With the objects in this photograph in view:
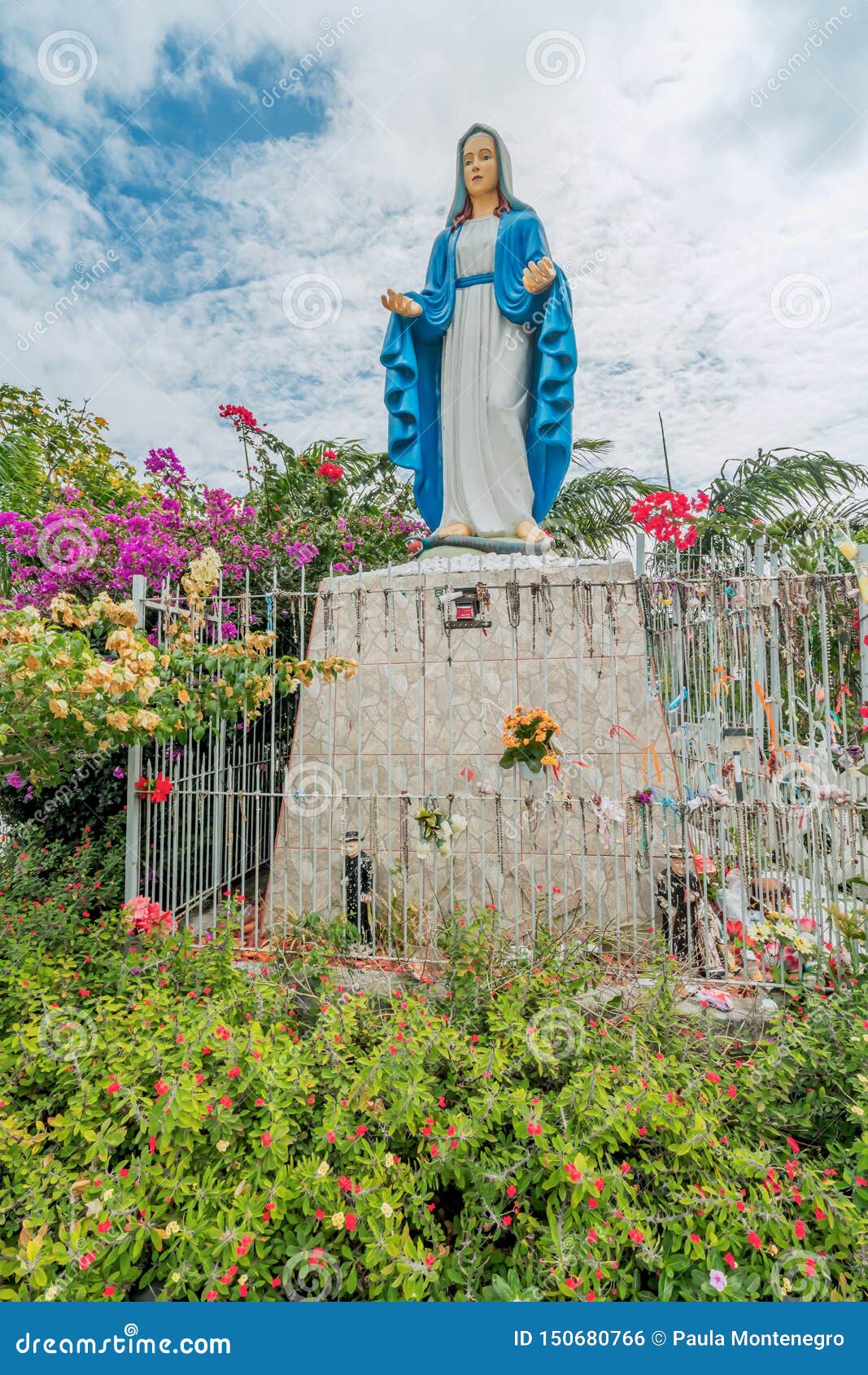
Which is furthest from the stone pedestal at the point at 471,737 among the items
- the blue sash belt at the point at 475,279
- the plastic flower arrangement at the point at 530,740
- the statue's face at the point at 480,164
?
the statue's face at the point at 480,164

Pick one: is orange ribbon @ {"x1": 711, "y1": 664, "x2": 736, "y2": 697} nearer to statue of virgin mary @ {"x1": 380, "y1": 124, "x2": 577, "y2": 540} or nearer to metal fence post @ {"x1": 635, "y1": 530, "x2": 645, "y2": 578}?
metal fence post @ {"x1": 635, "y1": 530, "x2": 645, "y2": 578}

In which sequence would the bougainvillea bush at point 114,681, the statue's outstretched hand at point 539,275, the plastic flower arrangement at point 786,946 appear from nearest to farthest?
the bougainvillea bush at point 114,681, the plastic flower arrangement at point 786,946, the statue's outstretched hand at point 539,275

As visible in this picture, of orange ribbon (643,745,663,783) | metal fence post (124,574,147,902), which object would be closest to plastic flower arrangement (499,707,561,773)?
orange ribbon (643,745,663,783)

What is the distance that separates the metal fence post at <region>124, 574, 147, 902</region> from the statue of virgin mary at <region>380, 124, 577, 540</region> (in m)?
2.08

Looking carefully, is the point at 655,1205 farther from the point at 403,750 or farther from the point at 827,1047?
the point at 403,750

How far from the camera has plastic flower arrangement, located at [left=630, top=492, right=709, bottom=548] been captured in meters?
4.06

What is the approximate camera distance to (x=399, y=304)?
4734 millimetres

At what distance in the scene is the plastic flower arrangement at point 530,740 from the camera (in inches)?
128

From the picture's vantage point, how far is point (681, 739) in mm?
3475

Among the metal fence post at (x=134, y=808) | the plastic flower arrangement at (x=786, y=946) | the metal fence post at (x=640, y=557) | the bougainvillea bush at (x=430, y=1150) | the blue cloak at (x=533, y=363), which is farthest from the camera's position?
the blue cloak at (x=533, y=363)

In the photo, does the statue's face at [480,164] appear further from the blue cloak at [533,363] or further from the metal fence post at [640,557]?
the metal fence post at [640,557]

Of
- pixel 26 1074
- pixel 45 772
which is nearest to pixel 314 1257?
pixel 26 1074

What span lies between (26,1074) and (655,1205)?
7.05 ft

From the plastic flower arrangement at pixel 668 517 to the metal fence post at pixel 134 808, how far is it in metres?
2.94
